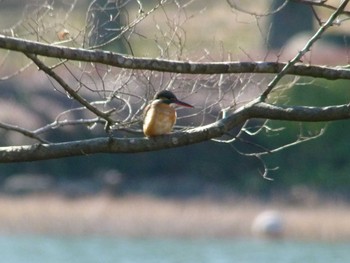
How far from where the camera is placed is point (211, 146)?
67.5 ft

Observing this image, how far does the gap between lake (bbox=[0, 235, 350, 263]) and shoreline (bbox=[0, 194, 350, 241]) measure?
4.8 inches

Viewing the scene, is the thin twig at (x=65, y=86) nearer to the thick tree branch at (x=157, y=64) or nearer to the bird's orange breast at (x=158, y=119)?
the thick tree branch at (x=157, y=64)

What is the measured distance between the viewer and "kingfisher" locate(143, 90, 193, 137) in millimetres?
6059

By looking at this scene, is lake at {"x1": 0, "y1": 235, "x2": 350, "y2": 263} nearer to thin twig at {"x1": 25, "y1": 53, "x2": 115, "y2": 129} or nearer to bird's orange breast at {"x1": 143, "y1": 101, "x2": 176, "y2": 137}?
bird's orange breast at {"x1": 143, "y1": 101, "x2": 176, "y2": 137}

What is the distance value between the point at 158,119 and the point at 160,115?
0.07 m

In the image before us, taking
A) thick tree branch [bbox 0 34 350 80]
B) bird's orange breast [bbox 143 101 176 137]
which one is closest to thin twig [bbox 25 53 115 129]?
thick tree branch [bbox 0 34 350 80]

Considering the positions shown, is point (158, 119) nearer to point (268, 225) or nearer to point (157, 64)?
point (157, 64)

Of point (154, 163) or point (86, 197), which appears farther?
point (154, 163)

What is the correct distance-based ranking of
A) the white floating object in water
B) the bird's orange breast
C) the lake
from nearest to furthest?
the bird's orange breast
the lake
the white floating object in water

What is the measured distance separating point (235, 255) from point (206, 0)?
10388 millimetres

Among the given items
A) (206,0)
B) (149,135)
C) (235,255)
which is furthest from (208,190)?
(149,135)

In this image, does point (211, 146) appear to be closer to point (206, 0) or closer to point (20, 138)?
point (20, 138)

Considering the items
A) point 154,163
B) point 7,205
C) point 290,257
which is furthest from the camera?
point 154,163

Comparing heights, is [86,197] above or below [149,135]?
above
